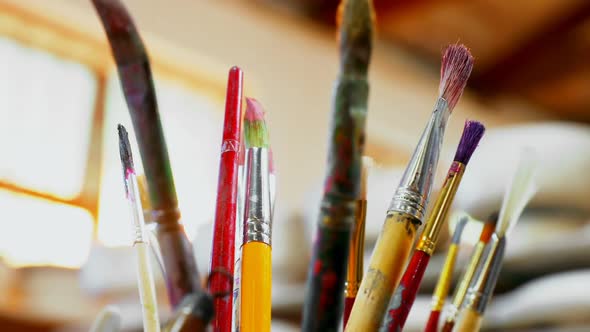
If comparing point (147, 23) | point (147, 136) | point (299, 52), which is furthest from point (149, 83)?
point (299, 52)

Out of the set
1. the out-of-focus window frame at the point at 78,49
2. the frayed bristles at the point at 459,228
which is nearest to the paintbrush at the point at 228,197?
the frayed bristles at the point at 459,228

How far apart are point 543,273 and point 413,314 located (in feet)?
0.42

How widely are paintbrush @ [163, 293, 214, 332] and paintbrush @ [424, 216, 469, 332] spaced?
12 cm

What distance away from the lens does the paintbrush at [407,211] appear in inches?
7.9

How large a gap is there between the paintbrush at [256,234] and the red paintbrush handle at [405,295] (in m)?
0.03

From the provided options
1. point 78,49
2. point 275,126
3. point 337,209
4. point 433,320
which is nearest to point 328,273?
point 337,209

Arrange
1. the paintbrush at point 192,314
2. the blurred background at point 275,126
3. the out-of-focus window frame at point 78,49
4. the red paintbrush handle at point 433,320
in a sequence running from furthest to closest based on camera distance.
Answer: the out-of-focus window frame at point 78,49, the blurred background at point 275,126, the red paintbrush handle at point 433,320, the paintbrush at point 192,314

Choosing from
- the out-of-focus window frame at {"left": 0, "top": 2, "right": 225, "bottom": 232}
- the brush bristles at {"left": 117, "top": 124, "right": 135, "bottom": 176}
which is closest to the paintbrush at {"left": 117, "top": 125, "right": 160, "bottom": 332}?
the brush bristles at {"left": 117, "top": 124, "right": 135, "bottom": 176}

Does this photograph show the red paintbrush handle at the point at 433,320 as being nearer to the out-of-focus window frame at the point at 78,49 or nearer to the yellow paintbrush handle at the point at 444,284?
the yellow paintbrush handle at the point at 444,284

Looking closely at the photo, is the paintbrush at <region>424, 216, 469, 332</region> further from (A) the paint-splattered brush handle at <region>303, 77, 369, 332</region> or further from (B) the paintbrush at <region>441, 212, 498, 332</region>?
(A) the paint-splattered brush handle at <region>303, 77, 369, 332</region>

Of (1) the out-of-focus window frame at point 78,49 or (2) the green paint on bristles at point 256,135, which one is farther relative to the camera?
(1) the out-of-focus window frame at point 78,49

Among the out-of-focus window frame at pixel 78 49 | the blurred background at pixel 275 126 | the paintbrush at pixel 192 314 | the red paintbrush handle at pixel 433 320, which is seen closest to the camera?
the paintbrush at pixel 192 314

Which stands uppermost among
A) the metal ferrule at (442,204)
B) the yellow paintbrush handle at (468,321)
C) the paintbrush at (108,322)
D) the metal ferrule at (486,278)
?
the metal ferrule at (442,204)

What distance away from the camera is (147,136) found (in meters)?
0.19
